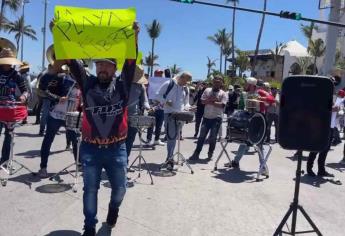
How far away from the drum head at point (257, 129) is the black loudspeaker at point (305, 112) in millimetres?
3597

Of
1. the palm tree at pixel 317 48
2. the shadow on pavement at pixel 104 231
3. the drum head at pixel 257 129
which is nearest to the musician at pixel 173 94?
the drum head at pixel 257 129

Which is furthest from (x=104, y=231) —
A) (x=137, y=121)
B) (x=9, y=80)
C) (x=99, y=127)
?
(x=9, y=80)

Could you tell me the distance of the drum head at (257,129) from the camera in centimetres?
890

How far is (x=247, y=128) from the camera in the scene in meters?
9.16

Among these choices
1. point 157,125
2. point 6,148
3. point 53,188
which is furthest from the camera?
point 157,125

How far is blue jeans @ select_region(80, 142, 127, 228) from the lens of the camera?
495 cm

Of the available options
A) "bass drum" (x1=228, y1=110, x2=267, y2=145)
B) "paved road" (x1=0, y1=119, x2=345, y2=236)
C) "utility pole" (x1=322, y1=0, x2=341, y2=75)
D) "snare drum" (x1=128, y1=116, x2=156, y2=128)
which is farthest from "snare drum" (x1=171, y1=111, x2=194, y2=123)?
"utility pole" (x1=322, y1=0, x2=341, y2=75)

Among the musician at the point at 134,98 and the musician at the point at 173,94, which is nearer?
the musician at the point at 134,98

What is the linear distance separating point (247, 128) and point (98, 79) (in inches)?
184

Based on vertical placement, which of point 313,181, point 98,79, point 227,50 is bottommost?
point 313,181

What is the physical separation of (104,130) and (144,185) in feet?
10.0

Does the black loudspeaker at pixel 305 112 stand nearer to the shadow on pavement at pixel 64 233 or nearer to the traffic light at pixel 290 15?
the shadow on pavement at pixel 64 233

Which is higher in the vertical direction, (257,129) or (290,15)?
(290,15)

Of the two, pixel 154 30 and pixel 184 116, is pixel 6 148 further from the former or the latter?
pixel 154 30
